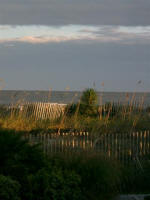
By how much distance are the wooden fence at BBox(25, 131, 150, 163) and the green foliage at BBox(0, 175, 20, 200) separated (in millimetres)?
2356

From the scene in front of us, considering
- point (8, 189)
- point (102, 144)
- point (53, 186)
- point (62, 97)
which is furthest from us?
point (62, 97)

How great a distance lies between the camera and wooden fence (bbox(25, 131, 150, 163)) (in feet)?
33.0

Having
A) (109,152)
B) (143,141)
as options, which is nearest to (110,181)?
(109,152)

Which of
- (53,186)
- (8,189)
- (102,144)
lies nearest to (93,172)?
(53,186)

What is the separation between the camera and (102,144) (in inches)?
419

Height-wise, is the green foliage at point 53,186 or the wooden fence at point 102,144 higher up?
the wooden fence at point 102,144

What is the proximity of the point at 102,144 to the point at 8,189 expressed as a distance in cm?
395

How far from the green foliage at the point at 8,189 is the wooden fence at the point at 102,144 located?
2356 mm

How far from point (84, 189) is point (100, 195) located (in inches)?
16.2

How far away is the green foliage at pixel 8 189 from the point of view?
710cm

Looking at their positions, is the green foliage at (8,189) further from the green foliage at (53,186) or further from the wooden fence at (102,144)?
the wooden fence at (102,144)

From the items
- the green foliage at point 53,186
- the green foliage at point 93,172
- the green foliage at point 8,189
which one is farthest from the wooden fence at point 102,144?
the green foliage at point 8,189

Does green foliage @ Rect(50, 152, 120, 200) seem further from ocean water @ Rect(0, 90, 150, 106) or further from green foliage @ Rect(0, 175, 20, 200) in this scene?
ocean water @ Rect(0, 90, 150, 106)

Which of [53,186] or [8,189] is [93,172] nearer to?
[53,186]
